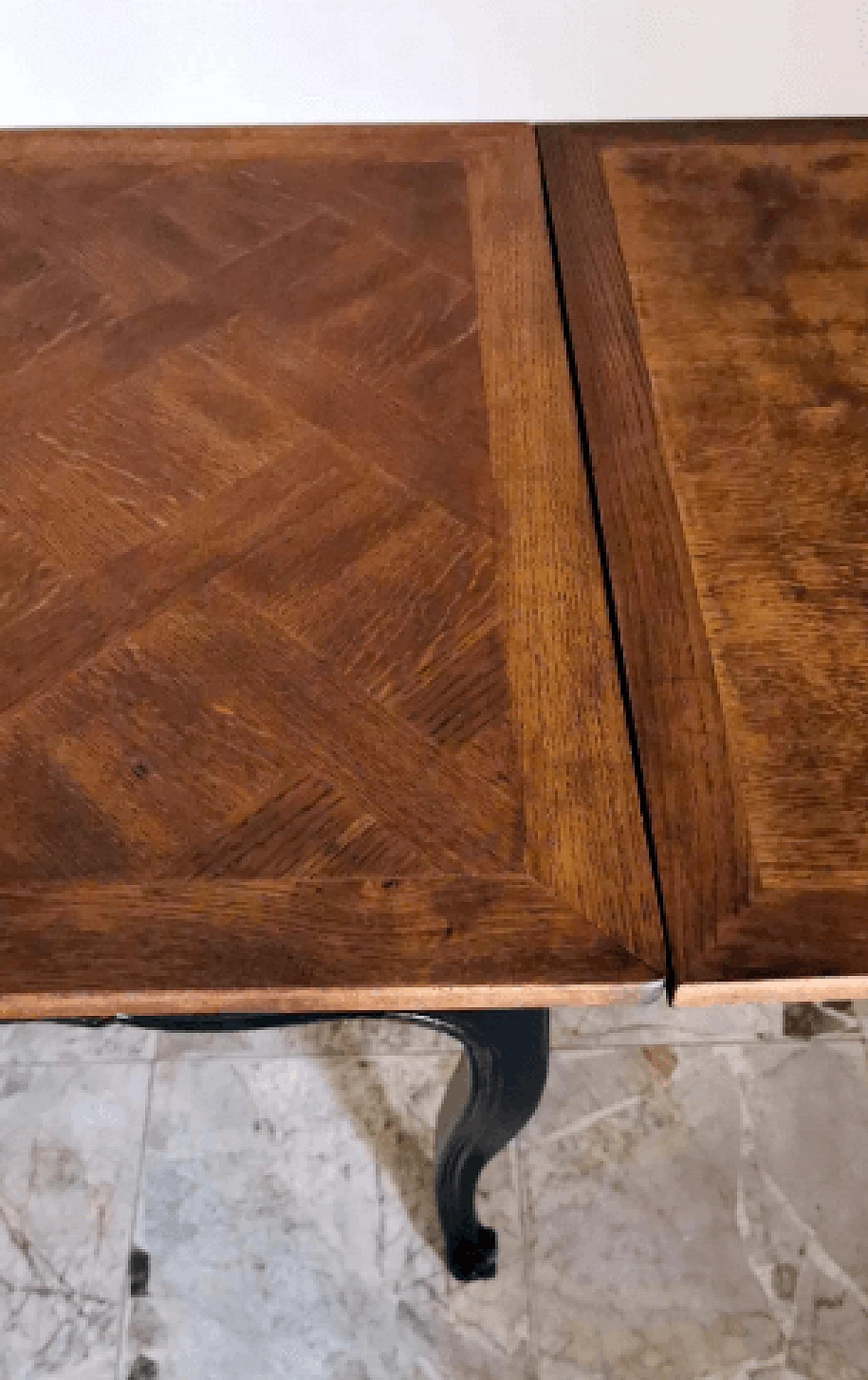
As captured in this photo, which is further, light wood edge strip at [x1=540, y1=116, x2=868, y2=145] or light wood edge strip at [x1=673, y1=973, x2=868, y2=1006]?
light wood edge strip at [x1=540, y1=116, x2=868, y2=145]

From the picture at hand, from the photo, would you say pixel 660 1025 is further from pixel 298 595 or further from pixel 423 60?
pixel 423 60

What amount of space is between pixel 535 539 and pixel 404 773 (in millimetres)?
194

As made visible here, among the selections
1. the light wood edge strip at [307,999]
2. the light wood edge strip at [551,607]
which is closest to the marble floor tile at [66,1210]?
the light wood edge strip at [307,999]

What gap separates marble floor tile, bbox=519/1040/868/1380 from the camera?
41.2 inches

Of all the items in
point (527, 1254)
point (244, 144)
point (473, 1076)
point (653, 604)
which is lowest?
point (527, 1254)

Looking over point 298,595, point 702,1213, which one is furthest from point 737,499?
point 702,1213

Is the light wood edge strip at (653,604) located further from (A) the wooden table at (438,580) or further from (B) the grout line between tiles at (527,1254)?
(B) the grout line between tiles at (527,1254)

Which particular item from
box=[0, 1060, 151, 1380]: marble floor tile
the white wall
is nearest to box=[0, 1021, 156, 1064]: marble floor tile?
box=[0, 1060, 151, 1380]: marble floor tile

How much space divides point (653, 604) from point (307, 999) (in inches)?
12.4

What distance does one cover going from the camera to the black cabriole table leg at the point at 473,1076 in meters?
0.73

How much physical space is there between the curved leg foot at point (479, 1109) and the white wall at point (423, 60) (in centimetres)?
83

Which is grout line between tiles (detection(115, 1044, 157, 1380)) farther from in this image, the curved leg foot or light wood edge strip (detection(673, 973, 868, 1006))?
light wood edge strip (detection(673, 973, 868, 1006))

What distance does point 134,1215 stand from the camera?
1093mm

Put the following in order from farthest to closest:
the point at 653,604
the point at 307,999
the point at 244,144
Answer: the point at 244,144
the point at 653,604
the point at 307,999
